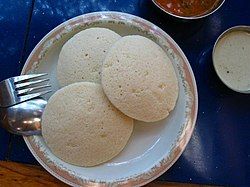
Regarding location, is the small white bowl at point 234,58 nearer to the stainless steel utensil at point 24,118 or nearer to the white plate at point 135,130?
the white plate at point 135,130

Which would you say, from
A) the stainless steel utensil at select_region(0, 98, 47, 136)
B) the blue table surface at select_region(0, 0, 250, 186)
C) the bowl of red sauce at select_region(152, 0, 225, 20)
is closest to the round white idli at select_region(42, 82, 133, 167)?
the stainless steel utensil at select_region(0, 98, 47, 136)

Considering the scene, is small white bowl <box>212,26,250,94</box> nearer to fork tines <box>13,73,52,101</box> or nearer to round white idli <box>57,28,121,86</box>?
round white idli <box>57,28,121,86</box>

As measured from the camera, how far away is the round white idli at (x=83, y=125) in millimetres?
976

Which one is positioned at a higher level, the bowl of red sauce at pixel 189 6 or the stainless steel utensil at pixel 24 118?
the bowl of red sauce at pixel 189 6

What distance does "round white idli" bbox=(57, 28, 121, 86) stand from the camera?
3.31ft

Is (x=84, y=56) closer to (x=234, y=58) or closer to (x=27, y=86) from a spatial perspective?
(x=27, y=86)

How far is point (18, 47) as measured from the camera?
1133 mm

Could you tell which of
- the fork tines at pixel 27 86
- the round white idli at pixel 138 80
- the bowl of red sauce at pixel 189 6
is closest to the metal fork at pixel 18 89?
the fork tines at pixel 27 86

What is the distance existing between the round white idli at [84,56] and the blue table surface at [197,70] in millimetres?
138

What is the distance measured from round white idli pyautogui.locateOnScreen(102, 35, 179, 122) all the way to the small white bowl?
0.18m

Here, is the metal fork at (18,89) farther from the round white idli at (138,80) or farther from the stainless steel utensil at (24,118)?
the round white idli at (138,80)

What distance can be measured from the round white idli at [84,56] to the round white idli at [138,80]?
4 centimetres

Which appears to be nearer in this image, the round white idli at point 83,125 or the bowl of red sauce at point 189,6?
the round white idli at point 83,125

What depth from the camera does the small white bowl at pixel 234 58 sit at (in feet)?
3.64
